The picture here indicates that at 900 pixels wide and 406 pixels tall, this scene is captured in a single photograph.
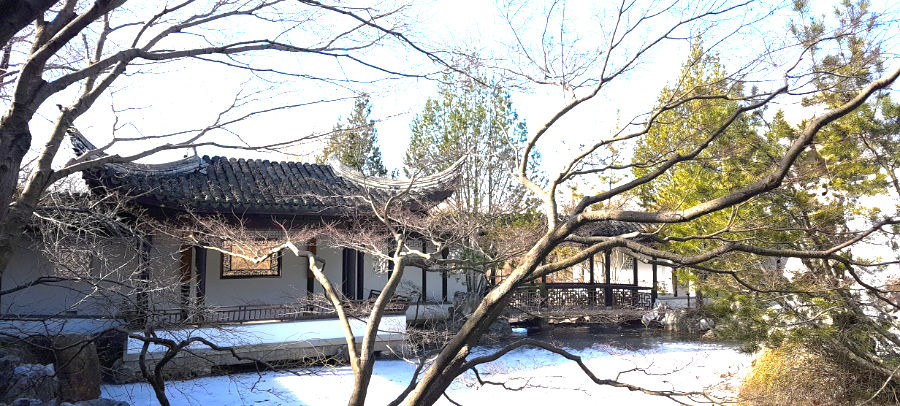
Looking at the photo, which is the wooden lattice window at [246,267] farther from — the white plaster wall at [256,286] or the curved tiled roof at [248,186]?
the curved tiled roof at [248,186]

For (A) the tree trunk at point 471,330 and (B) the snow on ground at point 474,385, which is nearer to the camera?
(A) the tree trunk at point 471,330

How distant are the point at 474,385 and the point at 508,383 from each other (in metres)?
2.13

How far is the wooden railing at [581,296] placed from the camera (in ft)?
45.0

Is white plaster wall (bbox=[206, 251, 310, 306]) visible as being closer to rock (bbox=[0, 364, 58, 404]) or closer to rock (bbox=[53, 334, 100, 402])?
rock (bbox=[53, 334, 100, 402])

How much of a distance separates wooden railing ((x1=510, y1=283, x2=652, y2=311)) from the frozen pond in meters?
2.03


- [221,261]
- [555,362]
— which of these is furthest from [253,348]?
[555,362]

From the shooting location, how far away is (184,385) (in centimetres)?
830

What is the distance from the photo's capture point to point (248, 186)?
10.0m

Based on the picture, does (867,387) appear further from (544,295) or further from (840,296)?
(544,295)

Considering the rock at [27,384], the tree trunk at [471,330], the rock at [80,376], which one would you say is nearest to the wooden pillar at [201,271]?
the rock at [80,376]

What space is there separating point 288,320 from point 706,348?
8.14 meters

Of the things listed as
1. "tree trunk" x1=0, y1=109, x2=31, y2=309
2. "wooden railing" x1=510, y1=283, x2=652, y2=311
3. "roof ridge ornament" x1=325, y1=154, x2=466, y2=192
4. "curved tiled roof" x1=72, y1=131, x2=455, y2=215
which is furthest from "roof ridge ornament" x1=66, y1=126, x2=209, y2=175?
"wooden railing" x1=510, y1=283, x2=652, y2=311

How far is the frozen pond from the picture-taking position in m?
7.57

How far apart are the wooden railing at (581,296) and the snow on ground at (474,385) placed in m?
2.97
